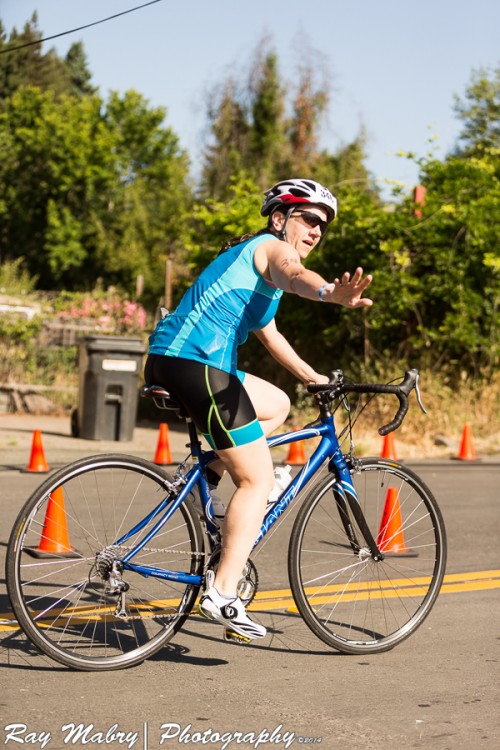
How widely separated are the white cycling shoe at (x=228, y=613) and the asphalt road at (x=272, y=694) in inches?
7.0

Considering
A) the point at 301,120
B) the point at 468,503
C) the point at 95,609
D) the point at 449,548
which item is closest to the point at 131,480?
the point at 95,609

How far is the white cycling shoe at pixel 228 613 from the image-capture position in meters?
4.45

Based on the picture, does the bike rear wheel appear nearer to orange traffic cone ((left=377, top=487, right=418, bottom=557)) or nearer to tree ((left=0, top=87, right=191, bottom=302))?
orange traffic cone ((left=377, top=487, right=418, bottom=557))

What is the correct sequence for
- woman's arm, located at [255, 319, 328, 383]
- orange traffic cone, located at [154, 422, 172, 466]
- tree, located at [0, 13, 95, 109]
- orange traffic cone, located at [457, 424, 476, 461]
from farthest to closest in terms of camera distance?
tree, located at [0, 13, 95, 109] < orange traffic cone, located at [457, 424, 476, 461] < orange traffic cone, located at [154, 422, 172, 466] < woman's arm, located at [255, 319, 328, 383]

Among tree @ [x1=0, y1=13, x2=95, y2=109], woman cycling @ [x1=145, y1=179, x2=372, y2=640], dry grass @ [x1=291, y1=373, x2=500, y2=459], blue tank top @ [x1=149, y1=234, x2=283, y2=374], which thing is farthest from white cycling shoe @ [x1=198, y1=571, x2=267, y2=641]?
tree @ [x1=0, y1=13, x2=95, y2=109]

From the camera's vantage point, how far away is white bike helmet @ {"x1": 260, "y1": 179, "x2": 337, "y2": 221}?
4.51m

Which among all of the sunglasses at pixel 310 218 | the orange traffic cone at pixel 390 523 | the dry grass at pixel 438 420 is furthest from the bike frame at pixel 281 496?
the dry grass at pixel 438 420

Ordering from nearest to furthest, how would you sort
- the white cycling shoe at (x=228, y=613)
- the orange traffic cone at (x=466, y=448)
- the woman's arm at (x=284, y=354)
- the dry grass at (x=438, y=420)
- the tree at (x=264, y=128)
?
A: the white cycling shoe at (x=228, y=613)
the woman's arm at (x=284, y=354)
the orange traffic cone at (x=466, y=448)
the dry grass at (x=438, y=420)
the tree at (x=264, y=128)

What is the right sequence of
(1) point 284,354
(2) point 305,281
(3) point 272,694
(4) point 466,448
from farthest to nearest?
1. (4) point 466,448
2. (1) point 284,354
3. (3) point 272,694
4. (2) point 305,281

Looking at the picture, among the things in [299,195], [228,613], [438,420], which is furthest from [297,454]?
[299,195]

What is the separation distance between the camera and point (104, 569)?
14.8ft

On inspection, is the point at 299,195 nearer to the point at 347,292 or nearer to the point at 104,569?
the point at 347,292

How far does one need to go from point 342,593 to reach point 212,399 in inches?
64.1

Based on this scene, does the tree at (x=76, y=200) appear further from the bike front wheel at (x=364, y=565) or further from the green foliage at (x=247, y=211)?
the bike front wheel at (x=364, y=565)
